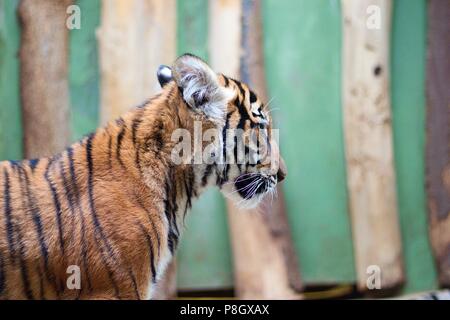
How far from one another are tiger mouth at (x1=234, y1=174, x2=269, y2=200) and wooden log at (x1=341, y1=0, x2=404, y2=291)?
4.96 ft

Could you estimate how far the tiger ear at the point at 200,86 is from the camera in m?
2.98

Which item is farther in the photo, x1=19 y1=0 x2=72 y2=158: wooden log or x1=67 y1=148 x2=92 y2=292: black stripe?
x1=19 y1=0 x2=72 y2=158: wooden log

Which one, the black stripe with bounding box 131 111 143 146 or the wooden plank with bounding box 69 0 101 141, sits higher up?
the wooden plank with bounding box 69 0 101 141

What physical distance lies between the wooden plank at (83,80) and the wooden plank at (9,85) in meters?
0.34

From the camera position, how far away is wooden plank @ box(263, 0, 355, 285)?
15.2 feet

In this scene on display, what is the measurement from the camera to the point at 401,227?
192 inches

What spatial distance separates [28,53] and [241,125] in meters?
1.81

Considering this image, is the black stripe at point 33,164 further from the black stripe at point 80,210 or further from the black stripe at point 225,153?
the black stripe at point 225,153

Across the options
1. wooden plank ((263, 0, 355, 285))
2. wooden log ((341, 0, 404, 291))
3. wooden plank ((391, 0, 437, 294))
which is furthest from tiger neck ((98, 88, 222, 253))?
wooden plank ((391, 0, 437, 294))

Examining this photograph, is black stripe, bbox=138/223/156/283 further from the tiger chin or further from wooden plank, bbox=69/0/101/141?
wooden plank, bbox=69/0/101/141

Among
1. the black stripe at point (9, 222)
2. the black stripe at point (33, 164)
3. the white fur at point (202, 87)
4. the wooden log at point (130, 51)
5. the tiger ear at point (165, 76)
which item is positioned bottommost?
the black stripe at point (9, 222)

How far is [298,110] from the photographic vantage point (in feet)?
15.5

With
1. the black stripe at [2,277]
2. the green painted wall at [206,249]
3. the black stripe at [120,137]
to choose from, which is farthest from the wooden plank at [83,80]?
the black stripe at [2,277]

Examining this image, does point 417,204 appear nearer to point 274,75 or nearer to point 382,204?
point 382,204
